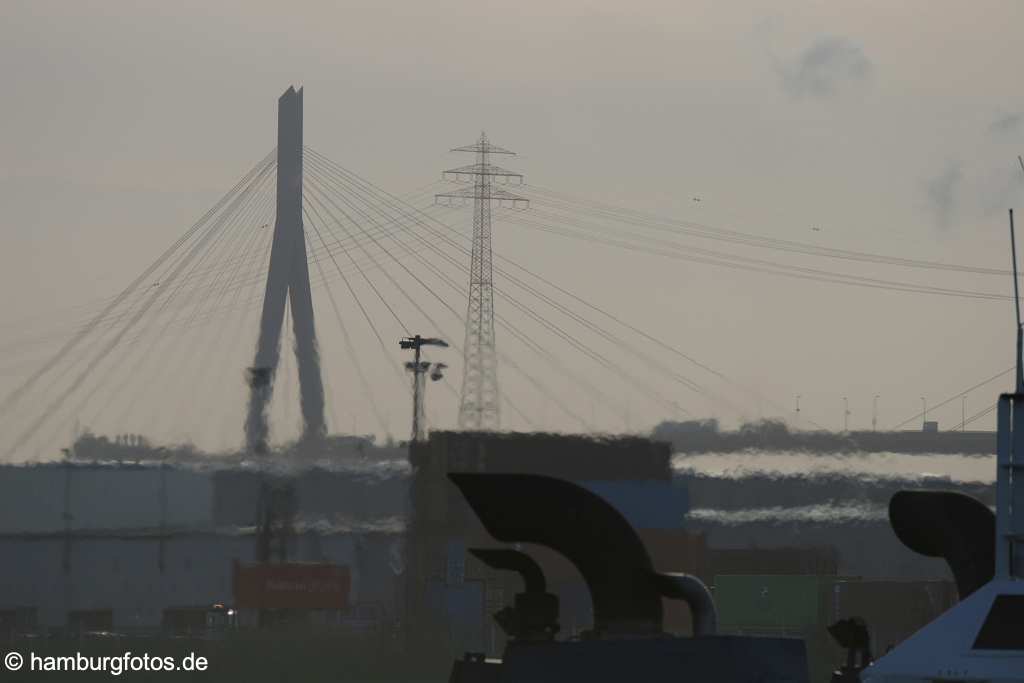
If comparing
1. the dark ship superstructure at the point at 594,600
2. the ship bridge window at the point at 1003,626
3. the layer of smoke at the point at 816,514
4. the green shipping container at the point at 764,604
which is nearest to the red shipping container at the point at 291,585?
the layer of smoke at the point at 816,514

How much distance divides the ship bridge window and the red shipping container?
48.8 meters

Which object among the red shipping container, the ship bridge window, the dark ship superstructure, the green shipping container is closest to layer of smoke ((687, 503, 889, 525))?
the green shipping container

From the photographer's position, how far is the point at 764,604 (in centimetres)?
8462

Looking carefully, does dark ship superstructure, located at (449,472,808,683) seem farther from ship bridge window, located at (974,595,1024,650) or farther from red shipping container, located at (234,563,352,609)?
red shipping container, located at (234,563,352,609)

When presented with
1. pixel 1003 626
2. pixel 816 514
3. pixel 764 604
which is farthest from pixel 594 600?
pixel 764 604

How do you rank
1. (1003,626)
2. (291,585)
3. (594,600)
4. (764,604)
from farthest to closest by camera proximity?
1. (764,604)
2. (291,585)
3. (594,600)
4. (1003,626)

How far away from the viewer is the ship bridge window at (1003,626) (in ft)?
74.6

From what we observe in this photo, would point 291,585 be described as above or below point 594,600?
below

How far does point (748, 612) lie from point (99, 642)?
27.4 m

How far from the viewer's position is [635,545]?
24.8 meters

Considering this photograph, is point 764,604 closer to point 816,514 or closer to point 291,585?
point 816,514

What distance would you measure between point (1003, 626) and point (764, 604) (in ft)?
205

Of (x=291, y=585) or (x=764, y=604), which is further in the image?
(x=764, y=604)

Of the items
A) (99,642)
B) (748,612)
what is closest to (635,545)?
(99,642)
